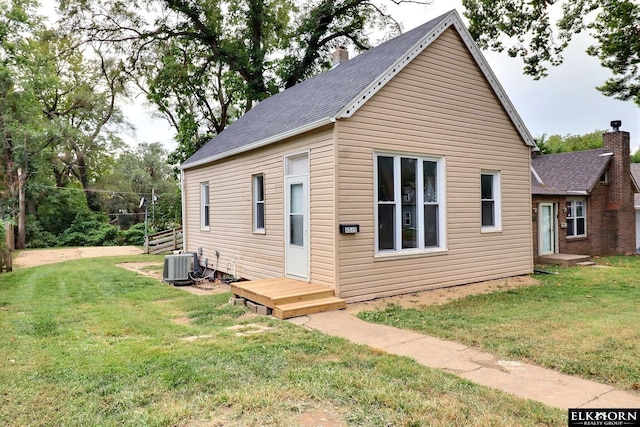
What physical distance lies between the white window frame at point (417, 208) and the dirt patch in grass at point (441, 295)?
0.82 meters

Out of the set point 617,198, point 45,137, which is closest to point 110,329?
point 617,198

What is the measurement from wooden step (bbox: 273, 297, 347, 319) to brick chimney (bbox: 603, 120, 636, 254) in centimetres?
1655

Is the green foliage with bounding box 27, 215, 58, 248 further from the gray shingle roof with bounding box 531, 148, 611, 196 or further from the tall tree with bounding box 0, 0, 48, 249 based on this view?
the gray shingle roof with bounding box 531, 148, 611, 196

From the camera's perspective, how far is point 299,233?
8109mm

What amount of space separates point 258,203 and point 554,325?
255 inches

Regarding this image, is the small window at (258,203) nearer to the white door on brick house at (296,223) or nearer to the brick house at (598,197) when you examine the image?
the white door on brick house at (296,223)

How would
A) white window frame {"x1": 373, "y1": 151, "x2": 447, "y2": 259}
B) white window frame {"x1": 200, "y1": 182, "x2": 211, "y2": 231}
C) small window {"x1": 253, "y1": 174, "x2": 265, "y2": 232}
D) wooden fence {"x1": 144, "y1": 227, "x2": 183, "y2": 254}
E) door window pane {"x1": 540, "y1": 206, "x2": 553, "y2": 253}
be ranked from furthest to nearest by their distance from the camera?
1. wooden fence {"x1": 144, "y1": 227, "x2": 183, "y2": 254}
2. door window pane {"x1": 540, "y1": 206, "x2": 553, "y2": 253}
3. white window frame {"x1": 200, "y1": 182, "x2": 211, "y2": 231}
4. small window {"x1": 253, "y1": 174, "x2": 265, "y2": 232}
5. white window frame {"x1": 373, "y1": 151, "x2": 447, "y2": 259}

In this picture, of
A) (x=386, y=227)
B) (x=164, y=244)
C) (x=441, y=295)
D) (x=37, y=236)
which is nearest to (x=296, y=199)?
(x=386, y=227)

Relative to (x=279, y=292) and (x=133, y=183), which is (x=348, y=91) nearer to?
(x=279, y=292)

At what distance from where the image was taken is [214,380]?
3645mm

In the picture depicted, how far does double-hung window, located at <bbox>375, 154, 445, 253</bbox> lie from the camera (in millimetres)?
7676

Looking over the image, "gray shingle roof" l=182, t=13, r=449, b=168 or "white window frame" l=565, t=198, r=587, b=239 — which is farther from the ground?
"gray shingle roof" l=182, t=13, r=449, b=168

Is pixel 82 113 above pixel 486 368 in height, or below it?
above

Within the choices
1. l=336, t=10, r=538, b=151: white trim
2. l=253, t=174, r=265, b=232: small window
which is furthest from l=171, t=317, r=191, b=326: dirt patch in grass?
l=336, t=10, r=538, b=151: white trim
